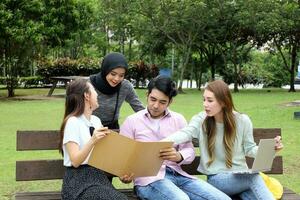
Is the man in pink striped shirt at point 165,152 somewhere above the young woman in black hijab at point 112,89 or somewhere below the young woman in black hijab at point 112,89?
below

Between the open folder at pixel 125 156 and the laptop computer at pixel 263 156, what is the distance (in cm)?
63

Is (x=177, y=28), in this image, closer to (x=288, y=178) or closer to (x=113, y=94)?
(x=288, y=178)

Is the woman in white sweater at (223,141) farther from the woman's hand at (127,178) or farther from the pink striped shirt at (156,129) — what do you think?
the woman's hand at (127,178)

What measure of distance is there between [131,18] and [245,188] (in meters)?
26.9

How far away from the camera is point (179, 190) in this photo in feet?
13.7

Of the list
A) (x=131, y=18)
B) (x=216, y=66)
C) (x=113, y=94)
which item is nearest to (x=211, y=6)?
(x=131, y=18)

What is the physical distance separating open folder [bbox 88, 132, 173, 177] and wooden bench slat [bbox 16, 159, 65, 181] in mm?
770

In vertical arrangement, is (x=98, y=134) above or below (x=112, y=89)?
below

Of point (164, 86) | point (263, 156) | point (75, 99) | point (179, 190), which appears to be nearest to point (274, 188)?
point (263, 156)

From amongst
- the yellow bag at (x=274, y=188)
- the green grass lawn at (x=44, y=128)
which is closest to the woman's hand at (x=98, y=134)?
the yellow bag at (x=274, y=188)

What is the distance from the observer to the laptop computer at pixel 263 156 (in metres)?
4.10

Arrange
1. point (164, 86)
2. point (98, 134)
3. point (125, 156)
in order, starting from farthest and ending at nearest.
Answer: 1. point (164, 86)
2. point (125, 156)
3. point (98, 134)

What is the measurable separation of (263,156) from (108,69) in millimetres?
1406

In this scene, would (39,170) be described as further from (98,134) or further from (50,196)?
(98,134)
